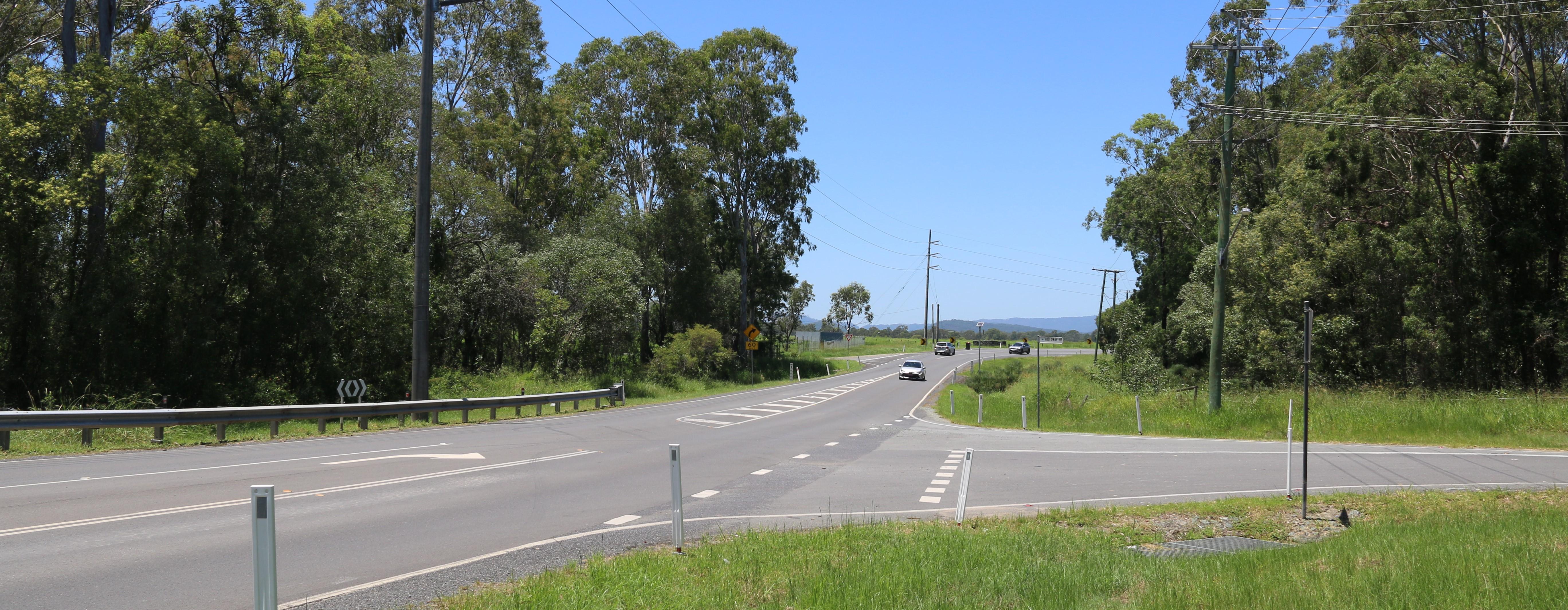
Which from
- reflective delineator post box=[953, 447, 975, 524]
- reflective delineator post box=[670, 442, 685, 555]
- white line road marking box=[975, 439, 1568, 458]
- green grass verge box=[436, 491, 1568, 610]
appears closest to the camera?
green grass verge box=[436, 491, 1568, 610]

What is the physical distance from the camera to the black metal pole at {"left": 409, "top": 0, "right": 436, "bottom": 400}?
22812mm

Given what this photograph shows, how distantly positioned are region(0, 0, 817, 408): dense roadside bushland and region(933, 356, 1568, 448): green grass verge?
2073cm

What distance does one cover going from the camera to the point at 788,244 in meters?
60.7

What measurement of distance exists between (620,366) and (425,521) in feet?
118

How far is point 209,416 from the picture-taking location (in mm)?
16688

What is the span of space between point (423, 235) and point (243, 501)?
543 inches

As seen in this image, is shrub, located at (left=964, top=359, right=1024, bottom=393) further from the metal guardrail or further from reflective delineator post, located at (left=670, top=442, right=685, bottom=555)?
reflective delineator post, located at (left=670, top=442, right=685, bottom=555)

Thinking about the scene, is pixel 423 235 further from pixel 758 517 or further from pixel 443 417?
pixel 758 517

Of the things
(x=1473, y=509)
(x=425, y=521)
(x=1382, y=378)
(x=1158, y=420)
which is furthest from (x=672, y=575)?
(x=1382, y=378)

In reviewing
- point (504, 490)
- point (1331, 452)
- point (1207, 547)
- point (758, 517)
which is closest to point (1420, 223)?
point (1331, 452)

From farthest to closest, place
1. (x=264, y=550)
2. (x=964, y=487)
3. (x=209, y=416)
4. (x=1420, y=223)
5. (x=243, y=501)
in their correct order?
1. (x=1420, y=223)
2. (x=209, y=416)
3. (x=243, y=501)
4. (x=964, y=487)
5. (x=264, y=550)

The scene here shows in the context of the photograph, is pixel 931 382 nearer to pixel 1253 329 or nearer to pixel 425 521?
pixel 1253 329

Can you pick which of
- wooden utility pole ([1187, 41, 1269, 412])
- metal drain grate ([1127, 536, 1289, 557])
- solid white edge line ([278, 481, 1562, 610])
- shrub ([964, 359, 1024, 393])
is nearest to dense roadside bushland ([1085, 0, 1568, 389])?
wooden utility pole ([1187, 41, 1269, 412])

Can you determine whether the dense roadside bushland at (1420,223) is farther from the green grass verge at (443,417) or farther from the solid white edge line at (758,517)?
the green grass verge at (443,417)
